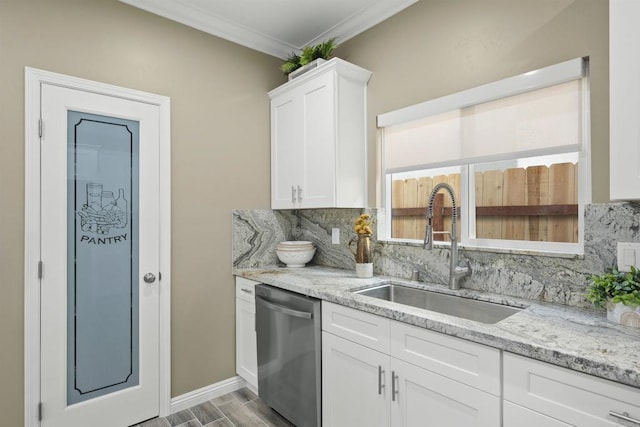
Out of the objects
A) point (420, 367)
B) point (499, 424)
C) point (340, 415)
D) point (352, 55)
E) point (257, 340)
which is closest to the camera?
point (499, 424)

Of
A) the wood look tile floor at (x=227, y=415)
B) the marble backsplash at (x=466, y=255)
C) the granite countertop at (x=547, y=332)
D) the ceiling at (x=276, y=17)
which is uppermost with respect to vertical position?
the ceiling at (x=276, y=17)

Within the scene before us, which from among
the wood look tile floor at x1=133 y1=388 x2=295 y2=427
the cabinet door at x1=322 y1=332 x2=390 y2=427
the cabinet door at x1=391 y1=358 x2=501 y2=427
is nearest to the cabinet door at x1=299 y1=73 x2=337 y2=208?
the cabinet door at x1=322 y1=332 x2=390 y2=427

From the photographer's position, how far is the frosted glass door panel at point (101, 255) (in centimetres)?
211

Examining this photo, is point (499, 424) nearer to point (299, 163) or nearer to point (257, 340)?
point (257, 340)

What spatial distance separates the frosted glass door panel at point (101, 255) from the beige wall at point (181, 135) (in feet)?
0.80

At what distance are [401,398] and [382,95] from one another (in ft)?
6.26

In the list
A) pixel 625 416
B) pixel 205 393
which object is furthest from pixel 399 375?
pixel 205 393

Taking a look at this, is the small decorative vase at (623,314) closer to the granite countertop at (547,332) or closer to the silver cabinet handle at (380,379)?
the granite countertop at (547,332)

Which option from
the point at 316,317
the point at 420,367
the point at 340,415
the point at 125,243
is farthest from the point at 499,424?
the point at 125,243

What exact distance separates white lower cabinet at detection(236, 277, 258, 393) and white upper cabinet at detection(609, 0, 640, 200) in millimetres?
2117

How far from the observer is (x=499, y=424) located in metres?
1.24

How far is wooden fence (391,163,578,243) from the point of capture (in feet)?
5.69

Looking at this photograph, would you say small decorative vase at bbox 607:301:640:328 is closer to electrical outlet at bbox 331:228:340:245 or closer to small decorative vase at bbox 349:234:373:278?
small decorative vase at bbox 349:234:373:278

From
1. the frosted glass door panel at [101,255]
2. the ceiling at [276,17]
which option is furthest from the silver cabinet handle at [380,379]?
the ceiling at [276,17]
